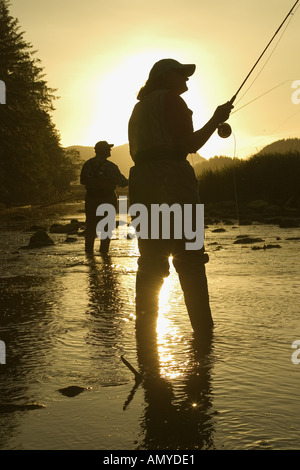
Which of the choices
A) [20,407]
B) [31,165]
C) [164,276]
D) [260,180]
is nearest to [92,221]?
[164,276]

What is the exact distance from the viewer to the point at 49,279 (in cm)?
990

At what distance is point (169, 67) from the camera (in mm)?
5754

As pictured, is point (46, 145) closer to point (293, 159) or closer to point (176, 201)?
point (293, 159)

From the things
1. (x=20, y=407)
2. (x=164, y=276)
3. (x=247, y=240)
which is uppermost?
(x=164, y=276)

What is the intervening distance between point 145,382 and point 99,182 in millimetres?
8702

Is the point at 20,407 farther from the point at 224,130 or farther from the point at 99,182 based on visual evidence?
the point at 99,182

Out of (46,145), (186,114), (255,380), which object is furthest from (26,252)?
(46,145)

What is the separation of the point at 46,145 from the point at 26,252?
64451 millimetres

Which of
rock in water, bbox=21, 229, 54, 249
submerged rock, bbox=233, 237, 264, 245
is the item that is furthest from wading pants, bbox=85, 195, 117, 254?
submerged rock, bbox=233, 237, 264, 245

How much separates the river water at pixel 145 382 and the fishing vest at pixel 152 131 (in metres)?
1.35

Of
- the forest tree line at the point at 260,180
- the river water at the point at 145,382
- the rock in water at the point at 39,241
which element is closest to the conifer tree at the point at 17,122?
the forest tree line at the point at 260,180

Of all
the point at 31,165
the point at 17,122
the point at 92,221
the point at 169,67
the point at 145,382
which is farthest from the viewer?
the point at 31,165

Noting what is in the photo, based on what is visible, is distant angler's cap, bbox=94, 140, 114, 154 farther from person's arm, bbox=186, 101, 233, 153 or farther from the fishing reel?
person's arm, bbox=186, 101, 233, 153

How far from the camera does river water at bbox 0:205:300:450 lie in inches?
146
